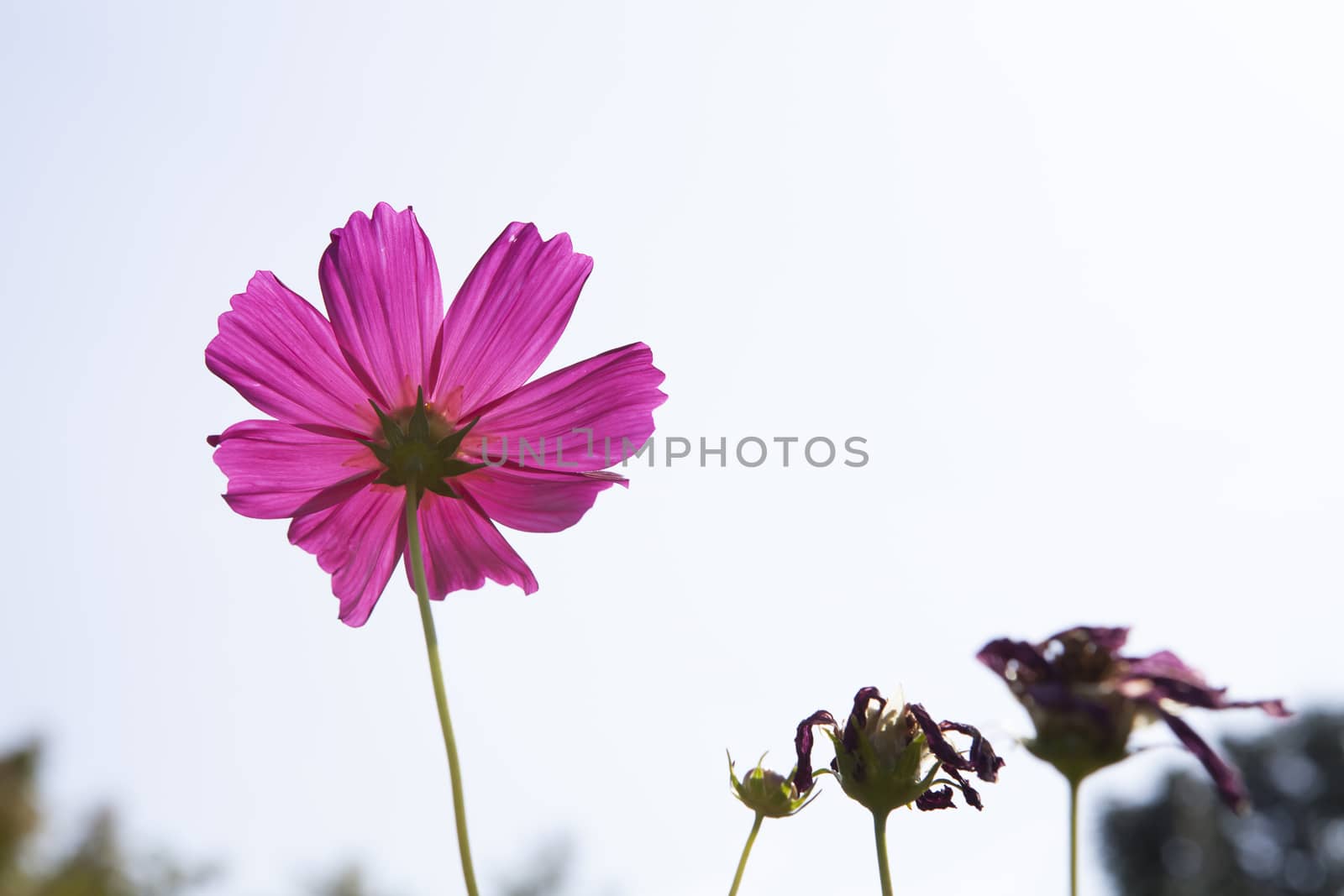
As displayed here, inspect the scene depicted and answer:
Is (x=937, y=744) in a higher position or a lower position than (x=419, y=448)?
lower

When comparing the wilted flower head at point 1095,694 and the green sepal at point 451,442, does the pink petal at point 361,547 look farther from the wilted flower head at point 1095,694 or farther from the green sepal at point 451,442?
the wilted flower head at point 1095,694

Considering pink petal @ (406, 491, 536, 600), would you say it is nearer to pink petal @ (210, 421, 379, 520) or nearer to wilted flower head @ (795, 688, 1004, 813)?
pink petal @ (210, 421, 379, 520)

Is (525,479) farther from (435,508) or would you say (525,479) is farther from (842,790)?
(842,790)

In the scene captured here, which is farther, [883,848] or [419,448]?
[419,448]

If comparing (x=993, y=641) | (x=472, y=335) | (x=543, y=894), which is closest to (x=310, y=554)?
(x=472, y=335)

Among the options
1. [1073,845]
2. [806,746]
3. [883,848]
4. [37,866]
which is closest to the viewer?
[1073,845]

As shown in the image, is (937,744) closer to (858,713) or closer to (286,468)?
→ (858,713)

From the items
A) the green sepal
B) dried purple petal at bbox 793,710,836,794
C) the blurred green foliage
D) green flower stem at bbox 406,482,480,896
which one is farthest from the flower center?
the blurred green foliage

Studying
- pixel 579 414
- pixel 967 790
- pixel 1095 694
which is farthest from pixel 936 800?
pixel 579 414
